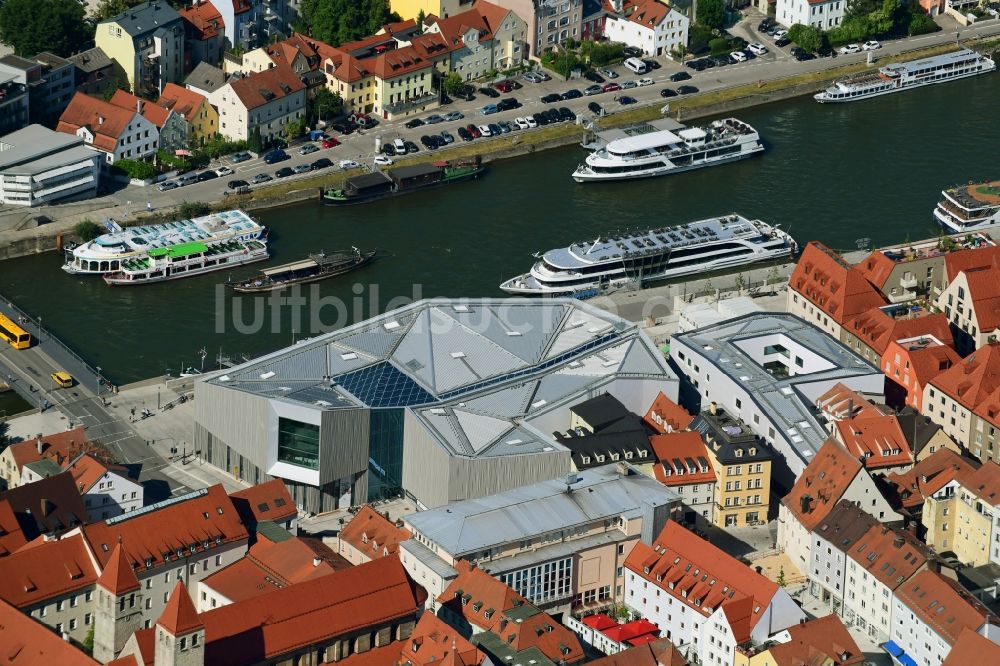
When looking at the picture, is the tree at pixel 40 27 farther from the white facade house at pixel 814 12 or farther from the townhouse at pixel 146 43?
the white facade house at pixel 814 12

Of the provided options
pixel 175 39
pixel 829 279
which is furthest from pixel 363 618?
pixel 175 39

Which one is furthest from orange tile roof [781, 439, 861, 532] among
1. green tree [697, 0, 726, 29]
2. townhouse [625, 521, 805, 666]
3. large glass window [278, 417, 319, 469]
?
green tree [697, 0, 726, 29]

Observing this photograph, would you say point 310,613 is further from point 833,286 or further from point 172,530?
point 833,286

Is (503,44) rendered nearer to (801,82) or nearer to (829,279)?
(801,82)

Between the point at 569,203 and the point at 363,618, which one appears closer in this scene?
the point at 363,618

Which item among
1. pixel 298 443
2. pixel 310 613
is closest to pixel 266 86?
pixel 298 443

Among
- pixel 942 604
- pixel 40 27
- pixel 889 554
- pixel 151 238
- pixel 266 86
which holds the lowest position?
pixel 151 238
